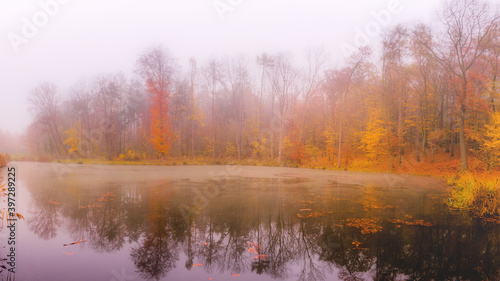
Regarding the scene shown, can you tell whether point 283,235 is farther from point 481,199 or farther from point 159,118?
point 159,118

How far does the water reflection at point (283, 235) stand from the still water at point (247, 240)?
0.03 m

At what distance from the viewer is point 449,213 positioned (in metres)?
8.41

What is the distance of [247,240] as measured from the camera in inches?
231

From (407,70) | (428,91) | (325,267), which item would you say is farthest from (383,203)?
(428,91)

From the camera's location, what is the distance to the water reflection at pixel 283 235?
15.0 feet

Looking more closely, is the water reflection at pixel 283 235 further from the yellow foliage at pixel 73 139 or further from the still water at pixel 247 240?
the yellow foliage at pixel 73 139

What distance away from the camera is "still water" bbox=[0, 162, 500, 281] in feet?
14.4

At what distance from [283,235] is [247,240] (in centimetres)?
93

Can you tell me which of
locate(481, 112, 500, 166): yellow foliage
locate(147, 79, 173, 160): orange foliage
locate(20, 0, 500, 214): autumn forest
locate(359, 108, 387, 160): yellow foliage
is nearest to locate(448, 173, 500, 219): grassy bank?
locate(20, 0, 500, 214): autumn forest

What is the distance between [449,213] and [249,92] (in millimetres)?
44297

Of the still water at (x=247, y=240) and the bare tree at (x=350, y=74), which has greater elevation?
the bare tree at (x=350, y=74)

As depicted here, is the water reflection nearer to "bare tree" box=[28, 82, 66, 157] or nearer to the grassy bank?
the grassy bank

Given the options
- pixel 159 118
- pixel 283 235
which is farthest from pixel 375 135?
pixel 159 118

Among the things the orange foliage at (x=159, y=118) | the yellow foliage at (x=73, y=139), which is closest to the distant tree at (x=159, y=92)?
the orange foliage at (x=159, y=118)
